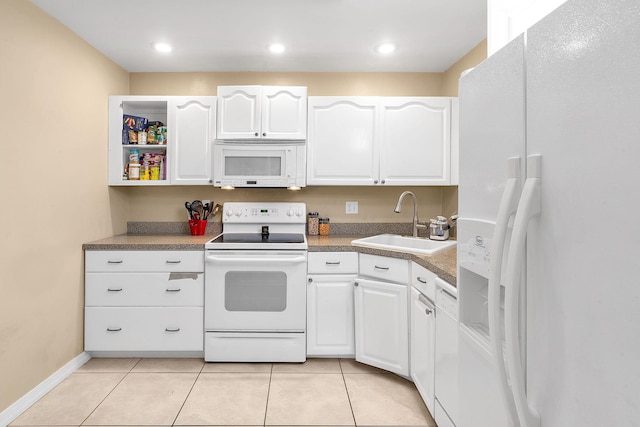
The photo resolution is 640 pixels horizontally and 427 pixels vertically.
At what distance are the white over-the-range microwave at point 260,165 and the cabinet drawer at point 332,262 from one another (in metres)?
0.62

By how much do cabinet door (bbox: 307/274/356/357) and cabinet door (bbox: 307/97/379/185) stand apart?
2.70 ft

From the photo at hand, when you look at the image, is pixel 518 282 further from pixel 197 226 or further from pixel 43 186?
pixel 197 226

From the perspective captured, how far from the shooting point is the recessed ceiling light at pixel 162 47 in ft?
8.69

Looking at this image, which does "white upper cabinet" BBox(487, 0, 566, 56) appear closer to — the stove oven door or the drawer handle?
the stove oven door

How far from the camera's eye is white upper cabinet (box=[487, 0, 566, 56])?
44.3 inches

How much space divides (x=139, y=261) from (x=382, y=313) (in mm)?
1749

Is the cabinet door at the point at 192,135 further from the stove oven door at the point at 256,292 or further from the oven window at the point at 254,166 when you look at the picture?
the stove oven door at the point at 256,292

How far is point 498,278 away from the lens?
2.54ft

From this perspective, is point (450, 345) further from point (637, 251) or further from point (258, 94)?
point (258, 94)

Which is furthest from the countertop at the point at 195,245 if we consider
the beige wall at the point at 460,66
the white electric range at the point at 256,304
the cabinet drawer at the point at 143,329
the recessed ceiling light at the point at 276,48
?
the recessed ceiling light at the point at 276,48

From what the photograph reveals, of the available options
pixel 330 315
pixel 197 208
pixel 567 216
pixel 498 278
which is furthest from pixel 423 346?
pixel 197 208

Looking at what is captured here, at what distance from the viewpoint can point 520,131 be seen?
2.60 feet

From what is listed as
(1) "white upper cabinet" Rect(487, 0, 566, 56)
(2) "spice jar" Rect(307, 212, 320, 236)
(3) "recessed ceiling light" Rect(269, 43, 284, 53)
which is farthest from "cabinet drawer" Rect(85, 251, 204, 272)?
(1) "white upper cabinet" Rect(487, 0, 566, 56)

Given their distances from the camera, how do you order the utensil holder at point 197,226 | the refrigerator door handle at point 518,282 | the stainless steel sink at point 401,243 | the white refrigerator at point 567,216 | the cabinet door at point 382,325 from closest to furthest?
the white refrigerator at point 567,216
the refrigerator door handle at point 518,282
the cabinet door at point 382,325
the stainless steel sink at point 401,243
the utensil holder at point 197,226
